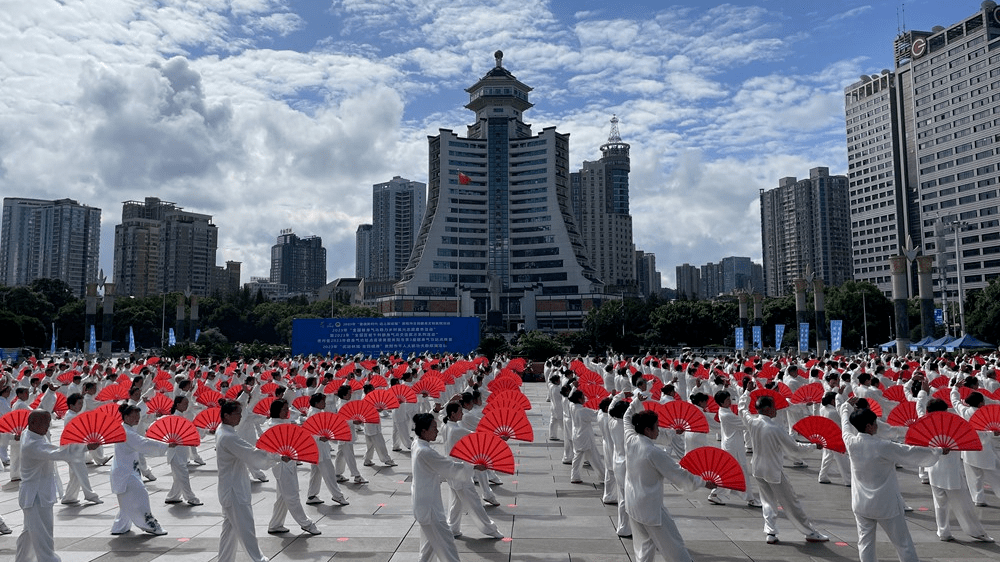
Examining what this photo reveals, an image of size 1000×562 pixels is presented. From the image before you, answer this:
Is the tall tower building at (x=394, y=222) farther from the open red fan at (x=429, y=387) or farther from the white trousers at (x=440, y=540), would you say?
the white trousers at (x=440, y=540)

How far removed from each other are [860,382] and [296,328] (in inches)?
1191

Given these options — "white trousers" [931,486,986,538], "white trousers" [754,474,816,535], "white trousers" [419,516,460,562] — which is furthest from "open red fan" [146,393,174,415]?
"white trousers" [931,486,986,538]

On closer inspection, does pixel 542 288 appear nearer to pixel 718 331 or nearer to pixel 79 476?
pixel 718 331

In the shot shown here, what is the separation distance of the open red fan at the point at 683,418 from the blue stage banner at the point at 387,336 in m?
29.1

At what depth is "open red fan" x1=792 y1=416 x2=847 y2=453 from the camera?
719cm

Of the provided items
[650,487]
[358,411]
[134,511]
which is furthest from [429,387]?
[650,487]

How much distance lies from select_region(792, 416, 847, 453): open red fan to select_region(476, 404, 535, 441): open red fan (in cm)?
280

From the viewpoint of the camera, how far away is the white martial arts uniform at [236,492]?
20.5 feet

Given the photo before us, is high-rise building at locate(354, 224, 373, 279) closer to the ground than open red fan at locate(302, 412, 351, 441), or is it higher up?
higher up

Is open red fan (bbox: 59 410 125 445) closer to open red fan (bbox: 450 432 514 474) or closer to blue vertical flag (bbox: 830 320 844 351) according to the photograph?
open red fan (bbox: 450 432 514 474)

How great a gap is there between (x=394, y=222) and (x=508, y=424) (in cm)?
16692

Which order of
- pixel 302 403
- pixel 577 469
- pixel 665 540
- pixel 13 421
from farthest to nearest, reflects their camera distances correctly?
pixel 302 403 → pixel 577 469 → pixel 13 421 → pixel 665 540

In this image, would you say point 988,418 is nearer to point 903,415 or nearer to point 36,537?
point 903,415

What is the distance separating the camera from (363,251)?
622ft
